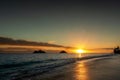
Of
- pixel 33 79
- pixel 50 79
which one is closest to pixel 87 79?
pixel 50 79

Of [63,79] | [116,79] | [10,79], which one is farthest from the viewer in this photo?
[10,79]

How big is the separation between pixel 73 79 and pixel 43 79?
117 inches

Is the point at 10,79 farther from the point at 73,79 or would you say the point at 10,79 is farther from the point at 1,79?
the point at 73,79

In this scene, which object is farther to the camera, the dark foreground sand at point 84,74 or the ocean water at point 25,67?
the ocean water at point 25,67

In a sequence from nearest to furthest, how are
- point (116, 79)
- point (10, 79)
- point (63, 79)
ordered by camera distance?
1. point (116, 79)
2. point (63, 79)
3. point (10, 79)

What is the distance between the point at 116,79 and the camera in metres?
16.5

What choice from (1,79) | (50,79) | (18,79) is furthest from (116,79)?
(1,79)

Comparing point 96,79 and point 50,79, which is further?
point 50,79

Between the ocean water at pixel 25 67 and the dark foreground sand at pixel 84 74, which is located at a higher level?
the ocean water at pixel 25 67

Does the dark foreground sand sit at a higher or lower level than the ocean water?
lower

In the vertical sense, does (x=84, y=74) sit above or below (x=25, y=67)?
below

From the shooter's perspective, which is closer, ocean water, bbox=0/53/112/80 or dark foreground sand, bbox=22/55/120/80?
dark foreground sand, bbox=22/55/120/80

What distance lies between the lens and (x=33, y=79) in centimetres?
1858

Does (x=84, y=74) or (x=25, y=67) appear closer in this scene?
(x=84, y=74)
